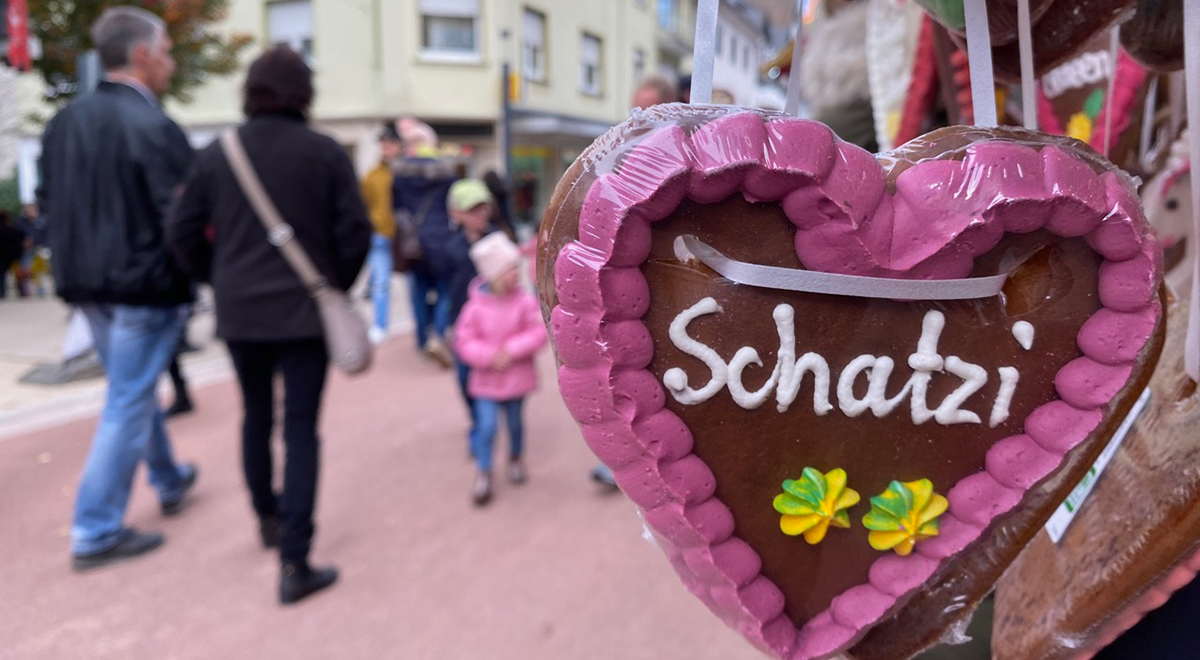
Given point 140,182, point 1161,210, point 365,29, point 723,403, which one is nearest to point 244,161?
point 140,182

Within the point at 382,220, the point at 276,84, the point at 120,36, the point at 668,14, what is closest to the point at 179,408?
the point at 382,220

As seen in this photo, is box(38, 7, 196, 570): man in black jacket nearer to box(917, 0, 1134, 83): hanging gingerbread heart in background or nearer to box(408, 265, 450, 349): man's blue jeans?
box(408, 265, 450, 349): man's blue jeans

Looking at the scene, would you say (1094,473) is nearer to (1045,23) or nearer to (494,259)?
(1045,23)

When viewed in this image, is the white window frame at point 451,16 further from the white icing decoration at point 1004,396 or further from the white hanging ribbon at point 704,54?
the white icing decoration at point 1004,396

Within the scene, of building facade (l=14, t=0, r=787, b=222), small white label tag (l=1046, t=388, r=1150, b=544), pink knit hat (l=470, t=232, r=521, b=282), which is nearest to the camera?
small white label tag (l=1046, t=388, r=1150, b=544)

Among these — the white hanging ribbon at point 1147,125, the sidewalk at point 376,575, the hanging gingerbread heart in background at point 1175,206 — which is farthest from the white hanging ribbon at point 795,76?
the sidewalk at point 376,575

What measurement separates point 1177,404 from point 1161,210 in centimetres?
56

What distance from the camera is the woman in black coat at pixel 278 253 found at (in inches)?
94.5

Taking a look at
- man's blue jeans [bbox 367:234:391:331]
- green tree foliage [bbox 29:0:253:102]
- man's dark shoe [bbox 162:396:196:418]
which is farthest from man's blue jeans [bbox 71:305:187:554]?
green tree foliage [bbox 29:0:253:102]

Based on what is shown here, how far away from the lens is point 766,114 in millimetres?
611

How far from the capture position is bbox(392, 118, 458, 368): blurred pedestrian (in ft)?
14.9

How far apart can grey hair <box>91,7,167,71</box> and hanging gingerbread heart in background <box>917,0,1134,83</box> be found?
298 centimetres

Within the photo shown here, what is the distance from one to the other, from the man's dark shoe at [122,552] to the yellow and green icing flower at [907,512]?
3024mm

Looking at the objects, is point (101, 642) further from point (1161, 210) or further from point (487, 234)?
point (1161, 210)
